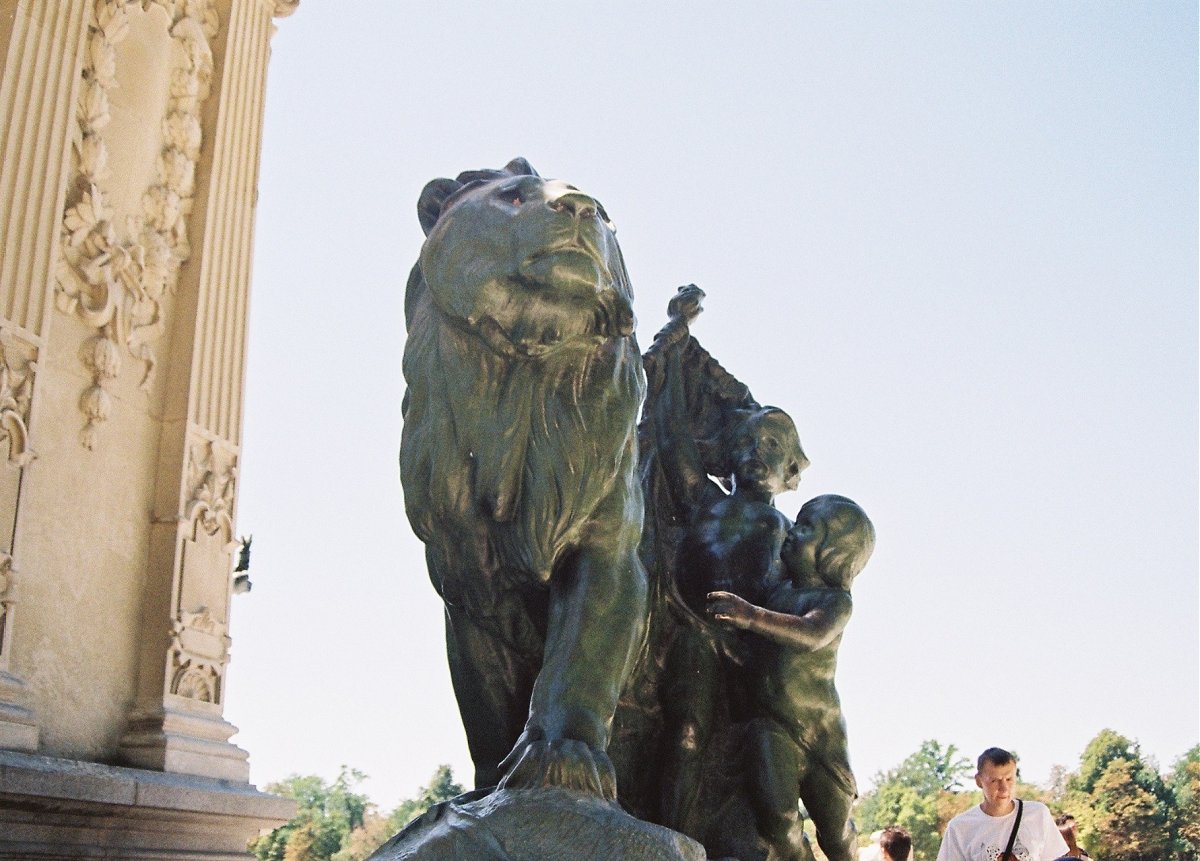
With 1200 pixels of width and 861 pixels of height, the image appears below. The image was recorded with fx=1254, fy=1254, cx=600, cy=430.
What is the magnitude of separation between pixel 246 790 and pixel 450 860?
234 inches

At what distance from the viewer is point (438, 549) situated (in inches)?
74.5

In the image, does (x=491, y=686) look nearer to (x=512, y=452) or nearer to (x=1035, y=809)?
(x=512, y=452)

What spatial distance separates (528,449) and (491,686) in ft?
1.28

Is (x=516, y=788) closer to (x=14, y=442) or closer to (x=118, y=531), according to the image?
(x=14, y=442)

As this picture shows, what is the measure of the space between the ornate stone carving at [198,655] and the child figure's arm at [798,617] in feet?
18.4

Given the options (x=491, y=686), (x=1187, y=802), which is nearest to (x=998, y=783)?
(x=491, y=686)

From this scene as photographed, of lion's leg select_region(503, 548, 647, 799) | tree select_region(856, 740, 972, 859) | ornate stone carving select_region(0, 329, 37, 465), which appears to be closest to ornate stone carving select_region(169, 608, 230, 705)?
ornate stone carving select_region(0, 329, 37, 465)

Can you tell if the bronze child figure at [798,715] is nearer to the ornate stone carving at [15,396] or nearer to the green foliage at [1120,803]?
the ornate stone carving at [15,396]

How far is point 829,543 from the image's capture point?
7.09 ft

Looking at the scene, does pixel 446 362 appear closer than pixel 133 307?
Yes

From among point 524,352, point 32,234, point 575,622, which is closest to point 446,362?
point 524,352

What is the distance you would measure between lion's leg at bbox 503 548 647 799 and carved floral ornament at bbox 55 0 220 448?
560 cm

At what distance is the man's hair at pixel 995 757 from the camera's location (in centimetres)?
403

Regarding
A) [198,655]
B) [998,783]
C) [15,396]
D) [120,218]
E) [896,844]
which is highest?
[120,218]
